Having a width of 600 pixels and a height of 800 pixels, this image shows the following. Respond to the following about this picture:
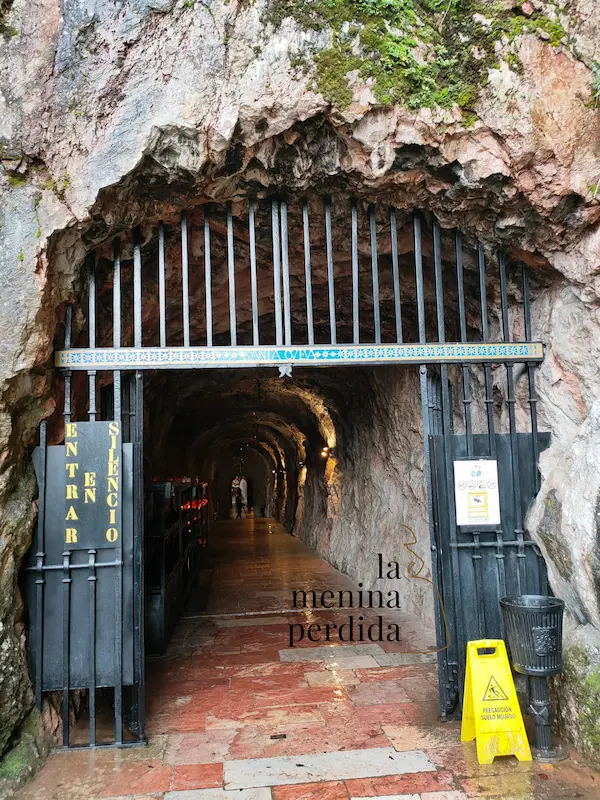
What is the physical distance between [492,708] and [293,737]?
1.73 meters

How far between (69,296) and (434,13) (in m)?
4.07

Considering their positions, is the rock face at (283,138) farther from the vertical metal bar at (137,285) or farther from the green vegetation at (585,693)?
the vertical metal bar at (137,285)

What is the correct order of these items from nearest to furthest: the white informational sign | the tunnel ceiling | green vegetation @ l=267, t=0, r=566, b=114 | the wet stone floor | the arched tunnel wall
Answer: the wet stone floor
green vegetation @ l=267, t=0, r=566, b=114
the white informational sign
the arched tunnel wall
the tunnel ceiling

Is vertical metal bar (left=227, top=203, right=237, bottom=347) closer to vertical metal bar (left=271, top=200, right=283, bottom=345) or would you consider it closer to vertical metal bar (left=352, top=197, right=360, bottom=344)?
vertical metal bar (left=271, top=200, right=283, bottom=345)

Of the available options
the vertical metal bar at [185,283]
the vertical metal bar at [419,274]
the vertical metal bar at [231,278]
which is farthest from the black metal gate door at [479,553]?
the vertical metal bar at [185,283]

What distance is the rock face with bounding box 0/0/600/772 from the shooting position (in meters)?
4.59

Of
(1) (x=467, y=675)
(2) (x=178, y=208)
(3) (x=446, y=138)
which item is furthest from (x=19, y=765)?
(3) (x=446, y=138)

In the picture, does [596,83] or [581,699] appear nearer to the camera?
[581,699]

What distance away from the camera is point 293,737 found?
5031 mm

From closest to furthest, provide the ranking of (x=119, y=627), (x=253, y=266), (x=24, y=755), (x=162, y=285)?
(x=24, y=755) < (x=119, y=627) < (x=162, y=285) < (x=253, y=266)

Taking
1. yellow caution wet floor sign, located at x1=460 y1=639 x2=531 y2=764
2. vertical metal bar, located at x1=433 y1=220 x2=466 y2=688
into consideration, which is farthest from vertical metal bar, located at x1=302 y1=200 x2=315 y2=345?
yellow caution wet floor sign, located at x1=460 y1=639 x2=531 y2=764

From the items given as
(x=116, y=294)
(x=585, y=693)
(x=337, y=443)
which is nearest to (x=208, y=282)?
(x=116, y=294)

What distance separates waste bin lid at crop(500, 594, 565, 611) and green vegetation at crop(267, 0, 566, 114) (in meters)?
4.05

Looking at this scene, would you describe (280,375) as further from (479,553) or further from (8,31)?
(8,31)
